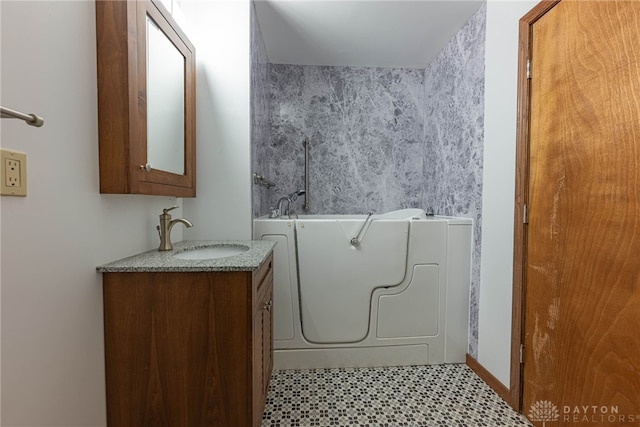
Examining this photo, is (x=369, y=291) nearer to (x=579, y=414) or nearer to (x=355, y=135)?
(x=579, y=414)

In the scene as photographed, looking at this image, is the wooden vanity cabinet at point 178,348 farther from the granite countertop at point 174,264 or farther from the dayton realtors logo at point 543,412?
the dayton realtors logo at point 543,412

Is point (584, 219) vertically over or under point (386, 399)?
over

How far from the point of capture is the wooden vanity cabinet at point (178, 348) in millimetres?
1188

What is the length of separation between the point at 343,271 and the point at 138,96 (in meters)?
1.48

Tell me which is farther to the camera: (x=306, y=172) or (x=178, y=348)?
(x=306, y=172)

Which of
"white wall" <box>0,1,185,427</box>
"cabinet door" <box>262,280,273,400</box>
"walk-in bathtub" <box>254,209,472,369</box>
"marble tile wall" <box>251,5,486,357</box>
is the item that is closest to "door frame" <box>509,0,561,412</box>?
"walk-in bathtub" <box>254,209,472,369</box>

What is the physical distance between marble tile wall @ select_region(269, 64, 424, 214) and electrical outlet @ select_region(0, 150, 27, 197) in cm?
219

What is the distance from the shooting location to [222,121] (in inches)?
75.9

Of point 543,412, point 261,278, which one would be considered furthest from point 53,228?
point 543,412

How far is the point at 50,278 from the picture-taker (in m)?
0.95

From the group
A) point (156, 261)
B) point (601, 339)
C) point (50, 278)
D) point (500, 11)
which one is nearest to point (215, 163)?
point (156, 261)

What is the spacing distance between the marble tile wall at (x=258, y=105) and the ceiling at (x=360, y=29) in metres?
0.13

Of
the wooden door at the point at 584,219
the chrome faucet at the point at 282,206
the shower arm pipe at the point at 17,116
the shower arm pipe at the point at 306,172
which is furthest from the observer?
the shower arm pipe at the point at 306,172

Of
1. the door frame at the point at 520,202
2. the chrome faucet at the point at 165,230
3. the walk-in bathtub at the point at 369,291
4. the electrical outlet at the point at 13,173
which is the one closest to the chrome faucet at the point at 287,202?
the walk-in bathtub at the point at 369,291
